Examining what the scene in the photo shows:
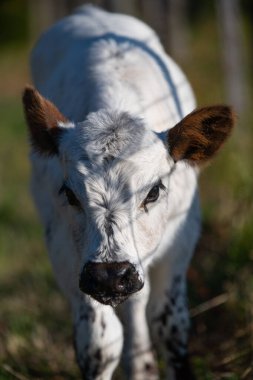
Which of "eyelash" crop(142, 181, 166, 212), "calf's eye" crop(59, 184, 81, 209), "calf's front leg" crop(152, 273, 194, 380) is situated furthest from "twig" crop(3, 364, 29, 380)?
"eyelash" crop(142, 181, 166, 212)

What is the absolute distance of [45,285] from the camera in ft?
24.2

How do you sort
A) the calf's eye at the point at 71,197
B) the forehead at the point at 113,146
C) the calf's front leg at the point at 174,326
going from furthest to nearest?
the calf's front leg at the point at 174,326 < the calf's eye at the point at 71,197 < the forehead at the point at 113,146

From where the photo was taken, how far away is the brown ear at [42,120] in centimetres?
498

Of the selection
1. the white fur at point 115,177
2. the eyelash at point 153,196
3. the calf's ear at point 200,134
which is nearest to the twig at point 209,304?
the white fur at point 115,177

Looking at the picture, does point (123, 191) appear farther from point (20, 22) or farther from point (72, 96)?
point (20, 22)

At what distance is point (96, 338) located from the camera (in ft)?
17.4

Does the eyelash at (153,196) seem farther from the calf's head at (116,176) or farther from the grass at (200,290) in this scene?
the grass at (200,290)

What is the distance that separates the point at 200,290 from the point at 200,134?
2.19 m

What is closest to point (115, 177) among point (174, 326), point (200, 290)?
point (174, 326)


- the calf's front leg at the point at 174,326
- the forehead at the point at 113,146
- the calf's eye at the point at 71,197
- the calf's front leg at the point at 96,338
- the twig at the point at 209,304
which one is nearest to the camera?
the forehead at the point at 113,146

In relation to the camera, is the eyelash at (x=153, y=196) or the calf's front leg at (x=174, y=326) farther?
the calf's front leg at (x=174, y=326)

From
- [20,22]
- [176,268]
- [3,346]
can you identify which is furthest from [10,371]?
[20,22]

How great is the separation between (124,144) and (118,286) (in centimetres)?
86

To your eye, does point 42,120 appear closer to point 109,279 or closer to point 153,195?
point 153,195
